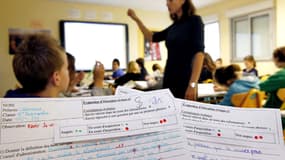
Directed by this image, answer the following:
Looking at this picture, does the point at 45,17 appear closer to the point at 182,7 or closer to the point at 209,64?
the point at 209,64

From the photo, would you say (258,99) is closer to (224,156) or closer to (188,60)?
(188,60)

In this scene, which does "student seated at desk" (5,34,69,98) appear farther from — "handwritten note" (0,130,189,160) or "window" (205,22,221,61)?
"window" (205,22,221,61)

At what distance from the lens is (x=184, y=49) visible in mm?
1777

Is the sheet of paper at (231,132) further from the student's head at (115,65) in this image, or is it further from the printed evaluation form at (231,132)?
the student's head at (115,65)

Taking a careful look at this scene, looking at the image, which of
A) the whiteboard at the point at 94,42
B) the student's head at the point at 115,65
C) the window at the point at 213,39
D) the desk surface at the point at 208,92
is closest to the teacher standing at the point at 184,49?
the desk surface at the point at 208,92

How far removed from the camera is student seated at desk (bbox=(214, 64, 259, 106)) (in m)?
2.12

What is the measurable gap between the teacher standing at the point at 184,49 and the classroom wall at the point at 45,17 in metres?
4.23

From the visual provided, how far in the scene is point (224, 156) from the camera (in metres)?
0.50

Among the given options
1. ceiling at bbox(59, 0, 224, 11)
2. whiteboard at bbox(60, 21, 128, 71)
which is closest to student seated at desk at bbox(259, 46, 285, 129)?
ceiling at bbox(59, 0, 224, 11)

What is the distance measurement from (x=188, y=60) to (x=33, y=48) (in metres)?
1.13

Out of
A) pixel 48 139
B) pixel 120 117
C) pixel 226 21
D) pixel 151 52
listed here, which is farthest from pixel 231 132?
pixel 151 52

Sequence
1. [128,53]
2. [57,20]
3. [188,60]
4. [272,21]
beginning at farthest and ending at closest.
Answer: [128,53] < [57,20] < [272,21] < [188,60]

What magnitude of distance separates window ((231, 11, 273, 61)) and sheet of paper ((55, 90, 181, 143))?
5.53 m

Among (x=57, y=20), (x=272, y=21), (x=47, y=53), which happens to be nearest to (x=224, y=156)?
(x=47, y=53)
